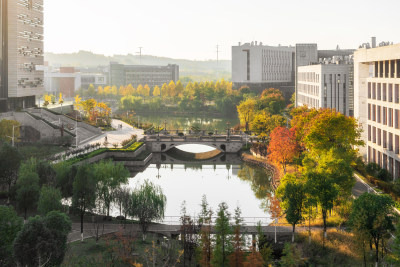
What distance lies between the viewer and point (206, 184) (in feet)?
184

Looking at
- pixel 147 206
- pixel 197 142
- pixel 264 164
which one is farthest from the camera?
pixel 197 142

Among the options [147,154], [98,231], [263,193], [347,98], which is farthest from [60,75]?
[98,231]

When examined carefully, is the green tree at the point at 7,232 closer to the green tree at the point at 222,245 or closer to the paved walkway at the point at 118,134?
the green tree at the point at 222,245

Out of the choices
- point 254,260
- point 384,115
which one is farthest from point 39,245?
point 384,115

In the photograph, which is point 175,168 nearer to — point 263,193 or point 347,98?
point 263,193

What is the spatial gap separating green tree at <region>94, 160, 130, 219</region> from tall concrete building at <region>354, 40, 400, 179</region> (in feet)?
70.6

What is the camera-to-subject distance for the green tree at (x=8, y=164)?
4097 centimetres

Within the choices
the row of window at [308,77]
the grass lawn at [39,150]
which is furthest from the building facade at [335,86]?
the grass lawn at [39,150]

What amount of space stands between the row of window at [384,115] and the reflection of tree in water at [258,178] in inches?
453

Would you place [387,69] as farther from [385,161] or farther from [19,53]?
[19,53]

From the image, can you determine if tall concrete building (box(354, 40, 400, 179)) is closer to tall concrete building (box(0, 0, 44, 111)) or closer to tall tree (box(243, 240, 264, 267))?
tall tree (box(243, 240, 264, 267))

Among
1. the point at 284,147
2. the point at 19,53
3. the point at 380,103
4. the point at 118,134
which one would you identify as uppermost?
the point at 19,53

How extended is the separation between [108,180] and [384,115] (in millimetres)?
23386

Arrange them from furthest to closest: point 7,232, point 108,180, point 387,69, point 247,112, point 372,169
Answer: point 247,112, point 372,169, point 387,69, point 108,180, point 7,232
